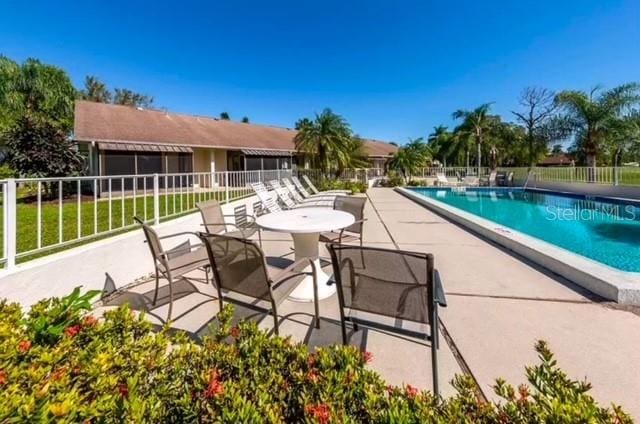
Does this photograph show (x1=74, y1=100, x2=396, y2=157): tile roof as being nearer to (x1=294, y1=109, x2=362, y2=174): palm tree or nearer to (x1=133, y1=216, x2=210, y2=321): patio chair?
(x1=294, y1=109, x2=362, y2=174): palm tree

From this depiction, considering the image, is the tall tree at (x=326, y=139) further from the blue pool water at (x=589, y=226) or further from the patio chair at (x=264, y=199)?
the patio chair at (x=264, y=199)

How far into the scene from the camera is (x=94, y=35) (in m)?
21.8

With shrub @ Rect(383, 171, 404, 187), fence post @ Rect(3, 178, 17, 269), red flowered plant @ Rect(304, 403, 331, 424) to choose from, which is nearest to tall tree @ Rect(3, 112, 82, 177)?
fence post @ Rect(3, 178, 17, 269)

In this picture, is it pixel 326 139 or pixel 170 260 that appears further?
pixel 326 139

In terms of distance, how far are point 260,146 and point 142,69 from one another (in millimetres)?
12505

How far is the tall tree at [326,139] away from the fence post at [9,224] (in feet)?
53.9

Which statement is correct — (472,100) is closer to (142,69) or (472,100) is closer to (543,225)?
(543,225)

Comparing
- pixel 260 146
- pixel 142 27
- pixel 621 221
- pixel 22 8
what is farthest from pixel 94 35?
pixel 621 221

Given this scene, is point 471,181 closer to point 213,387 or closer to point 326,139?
point 326,139

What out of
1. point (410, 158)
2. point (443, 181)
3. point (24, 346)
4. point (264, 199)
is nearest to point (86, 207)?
point (264, 199)

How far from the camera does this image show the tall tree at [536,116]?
25.6 meters

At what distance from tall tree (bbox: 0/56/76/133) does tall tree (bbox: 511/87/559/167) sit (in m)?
36.6

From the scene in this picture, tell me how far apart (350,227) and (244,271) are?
2908mm

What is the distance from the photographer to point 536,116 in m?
26.5
